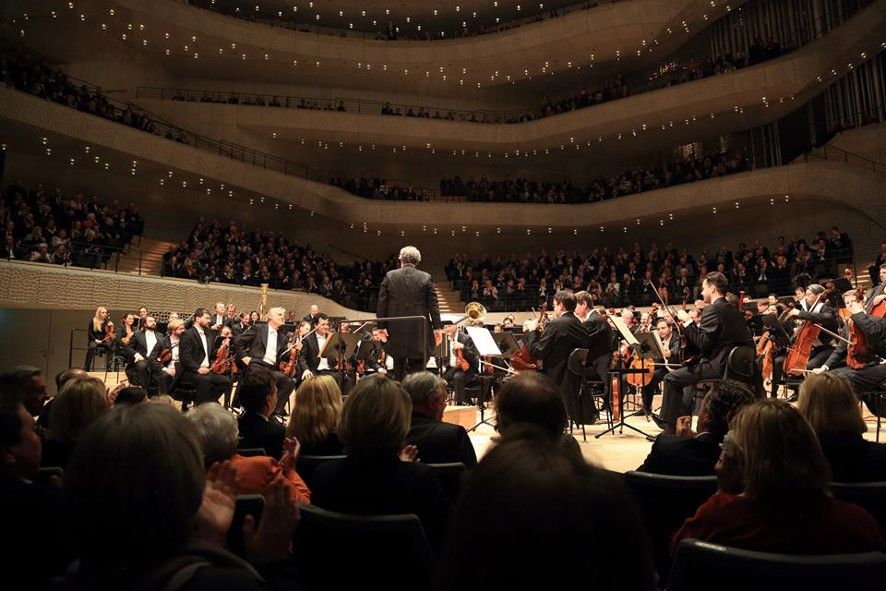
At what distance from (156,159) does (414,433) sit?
18.1m

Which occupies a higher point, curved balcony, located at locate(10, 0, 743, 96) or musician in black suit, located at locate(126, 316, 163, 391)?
curved balcony, located at locate(10, 0, 743, 96)

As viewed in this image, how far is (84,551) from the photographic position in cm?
101

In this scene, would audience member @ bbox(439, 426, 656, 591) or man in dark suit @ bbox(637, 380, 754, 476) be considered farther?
man in dark suit @ bbox(637, 380, 754, 476)

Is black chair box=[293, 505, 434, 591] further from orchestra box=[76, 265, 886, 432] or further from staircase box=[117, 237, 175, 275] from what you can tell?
staircase box=[117, 237, 175, 275]

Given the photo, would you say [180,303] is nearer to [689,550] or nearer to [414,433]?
[414,433]

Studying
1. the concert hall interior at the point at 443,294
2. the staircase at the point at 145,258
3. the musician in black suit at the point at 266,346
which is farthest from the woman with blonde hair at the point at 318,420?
the staircase at the point at 145,258

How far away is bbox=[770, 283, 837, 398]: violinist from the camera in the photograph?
7094 millimetres

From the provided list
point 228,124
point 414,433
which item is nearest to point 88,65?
point 228,124

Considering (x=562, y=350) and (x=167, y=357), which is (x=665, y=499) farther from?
(x=167, y=357)

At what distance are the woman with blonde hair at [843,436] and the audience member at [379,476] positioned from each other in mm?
1535

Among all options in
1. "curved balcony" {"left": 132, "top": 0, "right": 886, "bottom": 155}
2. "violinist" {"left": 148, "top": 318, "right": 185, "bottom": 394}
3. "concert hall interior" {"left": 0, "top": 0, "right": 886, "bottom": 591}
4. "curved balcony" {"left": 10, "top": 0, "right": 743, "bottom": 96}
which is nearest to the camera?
"concert hall interior" {"left": 0, "top": 0, "right": 886, "bottom": 591}

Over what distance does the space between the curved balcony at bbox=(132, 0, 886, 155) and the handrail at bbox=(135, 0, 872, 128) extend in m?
0.56

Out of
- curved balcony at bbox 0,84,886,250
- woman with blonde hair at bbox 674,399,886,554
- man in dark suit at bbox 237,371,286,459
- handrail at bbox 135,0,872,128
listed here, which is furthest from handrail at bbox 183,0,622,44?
Result: woman with blonde hair at bbox 674,399,886,554

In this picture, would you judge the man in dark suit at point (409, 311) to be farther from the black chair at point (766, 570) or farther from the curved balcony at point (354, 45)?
the curved balcony at point (354, 45)
